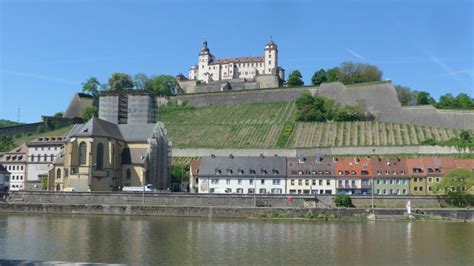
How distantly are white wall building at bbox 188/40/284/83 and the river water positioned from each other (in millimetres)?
97237

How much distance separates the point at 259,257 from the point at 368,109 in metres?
69.7

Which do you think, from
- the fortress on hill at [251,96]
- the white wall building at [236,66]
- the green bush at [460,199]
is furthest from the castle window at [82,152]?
the white wall building at [236,66]

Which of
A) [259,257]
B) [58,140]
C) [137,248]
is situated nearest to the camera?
[259,257]

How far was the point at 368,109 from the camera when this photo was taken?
92.6m

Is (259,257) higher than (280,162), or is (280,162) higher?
(280,162)

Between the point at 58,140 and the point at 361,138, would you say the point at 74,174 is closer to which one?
the point at 58,140

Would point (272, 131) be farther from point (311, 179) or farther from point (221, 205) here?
point (221, 205)

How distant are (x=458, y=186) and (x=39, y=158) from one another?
5425 cm

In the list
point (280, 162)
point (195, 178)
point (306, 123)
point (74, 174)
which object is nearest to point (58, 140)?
point (74, 174)

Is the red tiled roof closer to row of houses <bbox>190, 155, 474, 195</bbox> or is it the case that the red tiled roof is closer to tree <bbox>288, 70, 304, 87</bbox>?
row of houses <bbox>190, 155, 474, 195</bbox>

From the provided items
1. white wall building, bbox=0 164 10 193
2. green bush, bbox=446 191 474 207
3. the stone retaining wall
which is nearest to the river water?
the stone retaining wall

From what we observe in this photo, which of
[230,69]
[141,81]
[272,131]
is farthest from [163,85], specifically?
[272,131]

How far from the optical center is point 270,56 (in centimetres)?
14062

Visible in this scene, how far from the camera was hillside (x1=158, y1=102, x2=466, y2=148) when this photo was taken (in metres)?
79.8
